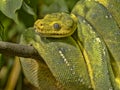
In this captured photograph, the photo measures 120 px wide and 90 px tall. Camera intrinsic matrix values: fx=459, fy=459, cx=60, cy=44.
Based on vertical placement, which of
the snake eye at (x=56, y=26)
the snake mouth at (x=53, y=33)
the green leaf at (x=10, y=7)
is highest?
the green leaf at (x=10, y=7)

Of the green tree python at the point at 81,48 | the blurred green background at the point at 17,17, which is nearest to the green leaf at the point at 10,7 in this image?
the blurred green background at the point at 17,17

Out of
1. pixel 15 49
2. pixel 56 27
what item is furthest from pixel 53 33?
pixel 15 49

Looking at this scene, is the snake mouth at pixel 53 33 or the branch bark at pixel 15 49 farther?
the snake mouth at pixel 53 33

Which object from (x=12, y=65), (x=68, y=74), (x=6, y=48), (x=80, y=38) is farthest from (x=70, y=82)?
(x=12, y=65)

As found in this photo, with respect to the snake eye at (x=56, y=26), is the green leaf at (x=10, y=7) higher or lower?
higher

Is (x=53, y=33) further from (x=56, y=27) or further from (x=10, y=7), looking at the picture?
(x=10, y=7)

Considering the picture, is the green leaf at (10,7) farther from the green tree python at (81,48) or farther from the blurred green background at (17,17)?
the green tree python at (81,48)
